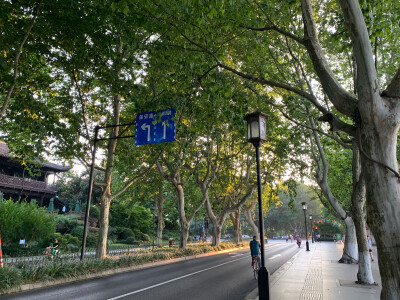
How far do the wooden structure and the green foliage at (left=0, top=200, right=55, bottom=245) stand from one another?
5.72 metres

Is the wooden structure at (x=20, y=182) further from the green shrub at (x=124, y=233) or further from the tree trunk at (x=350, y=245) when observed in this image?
the tree trunk at (x=350, y=245)

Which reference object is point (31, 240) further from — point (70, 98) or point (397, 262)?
point (397, 262)

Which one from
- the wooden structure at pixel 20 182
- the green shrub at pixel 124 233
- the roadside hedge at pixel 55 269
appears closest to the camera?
the roadside hedge at pixel 55 269

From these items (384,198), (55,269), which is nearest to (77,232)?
(55,269)

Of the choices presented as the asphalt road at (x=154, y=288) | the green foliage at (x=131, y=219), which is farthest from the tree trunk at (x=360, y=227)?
the green foliage at (x=131, y=219)

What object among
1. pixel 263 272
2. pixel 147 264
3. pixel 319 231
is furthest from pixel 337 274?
pixel 319 231

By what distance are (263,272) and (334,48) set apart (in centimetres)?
1010

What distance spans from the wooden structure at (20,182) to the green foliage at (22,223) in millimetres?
5719

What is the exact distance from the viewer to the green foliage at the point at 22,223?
65.9ft

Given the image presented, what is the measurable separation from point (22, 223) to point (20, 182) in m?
10.4

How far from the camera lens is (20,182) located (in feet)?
96.8

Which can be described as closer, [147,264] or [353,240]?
[147,264]

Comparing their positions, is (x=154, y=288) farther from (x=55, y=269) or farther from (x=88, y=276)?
(x=55, y=269)

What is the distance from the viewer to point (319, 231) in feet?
213
